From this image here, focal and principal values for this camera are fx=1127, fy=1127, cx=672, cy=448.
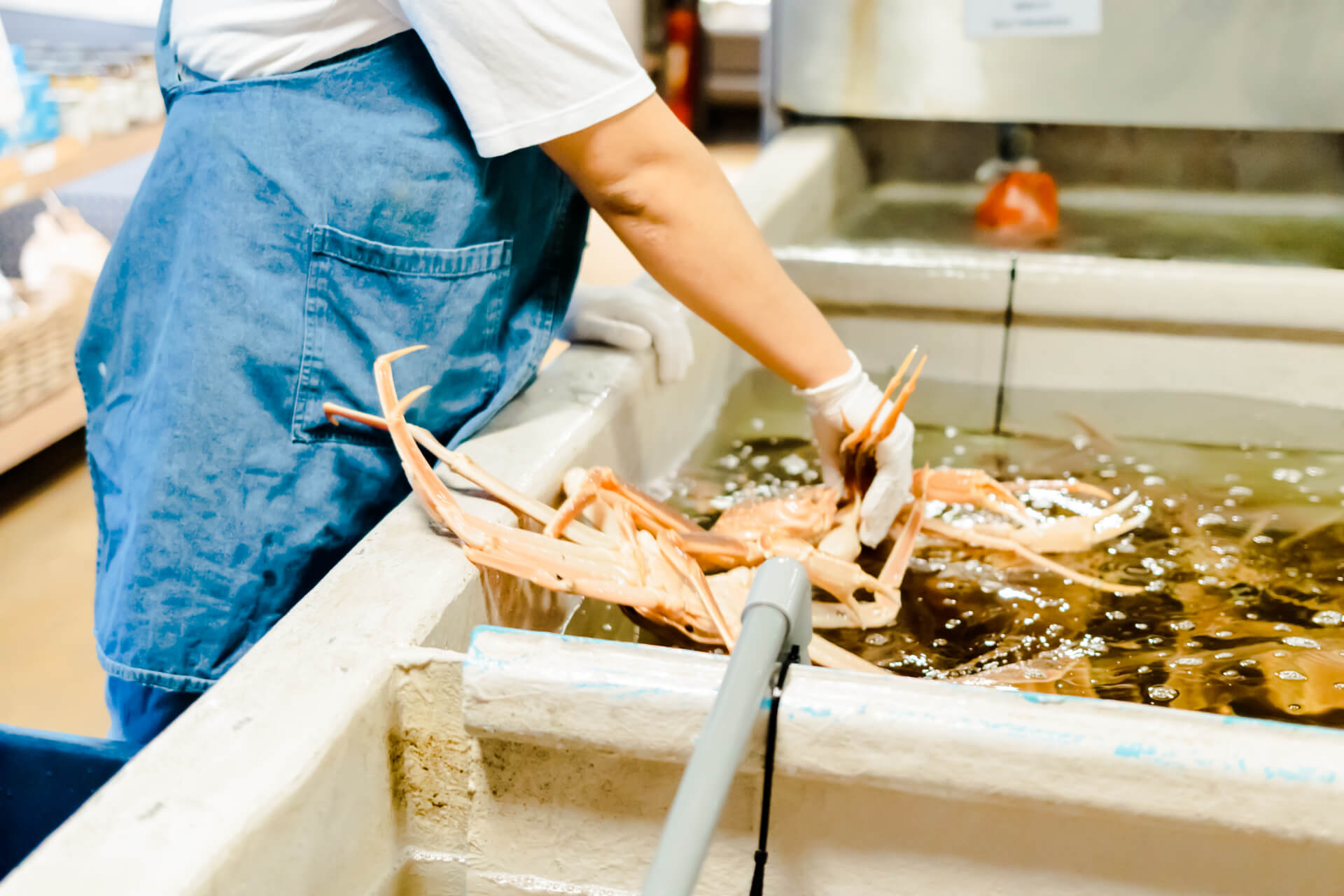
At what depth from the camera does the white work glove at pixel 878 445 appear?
3.78ft

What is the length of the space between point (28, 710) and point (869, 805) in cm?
161

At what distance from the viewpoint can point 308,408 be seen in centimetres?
95

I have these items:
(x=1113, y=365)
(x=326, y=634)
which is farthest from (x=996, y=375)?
(x=326, y=634)

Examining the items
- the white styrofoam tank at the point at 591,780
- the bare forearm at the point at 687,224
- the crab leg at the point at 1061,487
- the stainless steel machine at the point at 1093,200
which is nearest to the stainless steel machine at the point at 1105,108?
the stainless steel machine at the point at 1093,200

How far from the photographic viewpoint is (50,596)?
2.15m

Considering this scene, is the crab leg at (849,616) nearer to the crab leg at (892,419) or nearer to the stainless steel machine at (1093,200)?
the crab leg at (892,419)

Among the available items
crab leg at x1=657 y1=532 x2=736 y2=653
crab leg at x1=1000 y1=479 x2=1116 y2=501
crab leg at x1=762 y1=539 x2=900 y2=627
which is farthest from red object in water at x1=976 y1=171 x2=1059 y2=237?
crab leg at x1=657 y1=532 x2=736 y2=653

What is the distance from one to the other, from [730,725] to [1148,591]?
0.71 meters

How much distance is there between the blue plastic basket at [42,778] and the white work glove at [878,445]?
72cm

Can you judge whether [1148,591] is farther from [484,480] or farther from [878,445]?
[484,480]

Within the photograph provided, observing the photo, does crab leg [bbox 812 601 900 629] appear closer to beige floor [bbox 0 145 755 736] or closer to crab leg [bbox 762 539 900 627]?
crab leg [bbox 762 539 900 627]

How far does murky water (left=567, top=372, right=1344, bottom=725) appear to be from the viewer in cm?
92

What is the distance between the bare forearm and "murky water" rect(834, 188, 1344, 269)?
1163 millimetres

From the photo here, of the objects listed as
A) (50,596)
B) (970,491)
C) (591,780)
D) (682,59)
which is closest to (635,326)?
(970,491)
